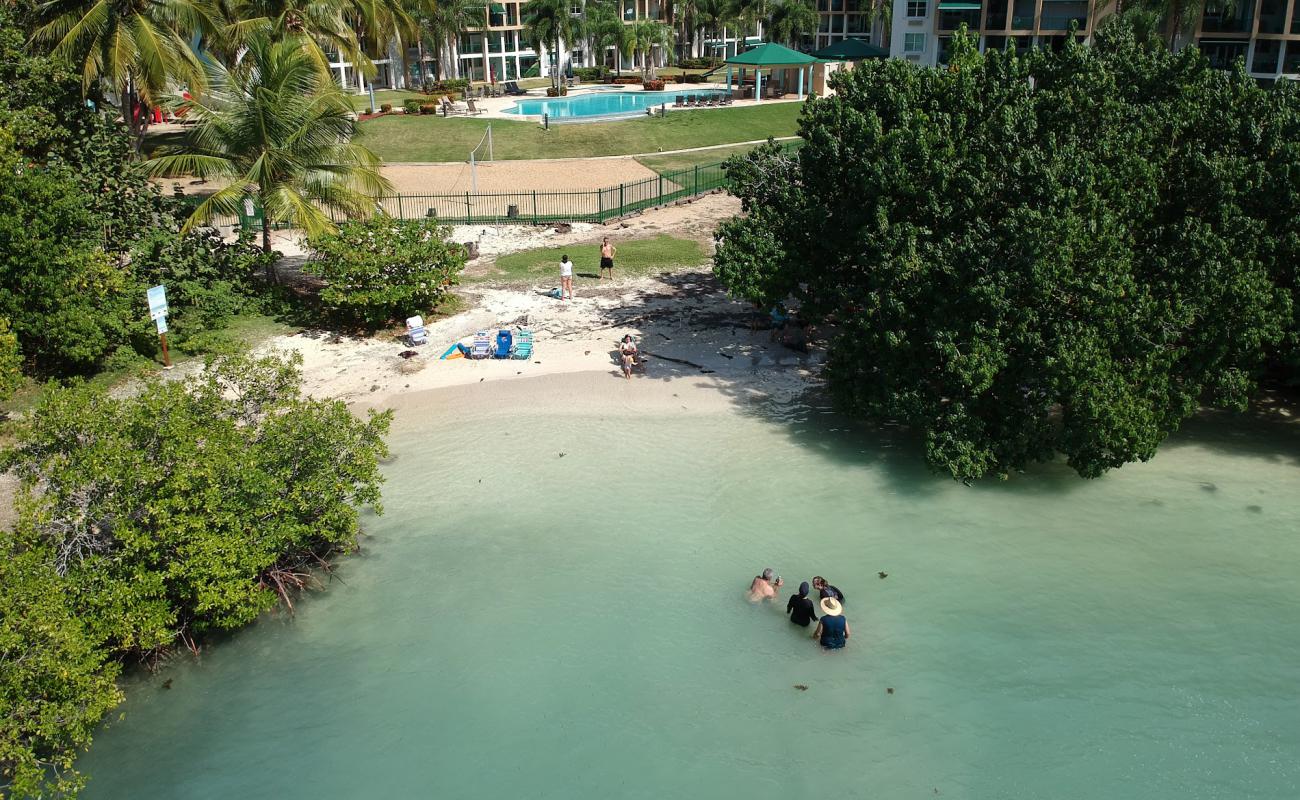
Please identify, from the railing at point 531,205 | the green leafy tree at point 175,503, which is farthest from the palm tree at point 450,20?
the green leafy tree at point 175,503

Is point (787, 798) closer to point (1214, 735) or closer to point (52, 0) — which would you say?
point (1214, 735)

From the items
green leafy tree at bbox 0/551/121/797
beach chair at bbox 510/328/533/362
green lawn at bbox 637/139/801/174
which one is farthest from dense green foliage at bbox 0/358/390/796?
green lawn at bbox 637/139/801/174

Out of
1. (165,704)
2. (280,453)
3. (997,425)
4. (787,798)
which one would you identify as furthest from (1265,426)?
(165,704)

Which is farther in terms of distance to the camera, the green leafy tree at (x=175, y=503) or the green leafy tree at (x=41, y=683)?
the green leafy tree at (x=175, y=503)

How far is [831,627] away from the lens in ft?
52.5

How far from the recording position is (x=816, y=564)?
18188 millimetres

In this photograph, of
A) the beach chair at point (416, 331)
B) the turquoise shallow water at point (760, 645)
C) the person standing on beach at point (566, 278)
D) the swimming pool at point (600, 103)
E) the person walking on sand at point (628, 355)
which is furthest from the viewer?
the swimming pool at point (600, 103)

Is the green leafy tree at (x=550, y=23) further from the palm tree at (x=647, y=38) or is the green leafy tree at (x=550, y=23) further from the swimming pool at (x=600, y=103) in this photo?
the palm tree at (x=647, y=38)

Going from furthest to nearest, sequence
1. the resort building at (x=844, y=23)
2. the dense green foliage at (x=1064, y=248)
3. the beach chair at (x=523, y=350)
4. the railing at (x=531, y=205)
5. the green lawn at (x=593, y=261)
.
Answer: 1. the resort building at (x=844, y=23)
2. the railing at (x=531, y=205)
3. the green lawn at (x=593, y=261)
4. the beach chair at (x=523, y=350)
5. the dense green foliage at (x=1064, y=248)

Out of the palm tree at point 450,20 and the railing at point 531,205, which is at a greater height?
the palm tree at point 450,20

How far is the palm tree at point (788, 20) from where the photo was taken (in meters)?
87.8

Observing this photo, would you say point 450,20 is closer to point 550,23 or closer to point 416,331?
point 550,23

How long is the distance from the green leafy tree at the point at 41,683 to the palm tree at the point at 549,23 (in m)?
63.3

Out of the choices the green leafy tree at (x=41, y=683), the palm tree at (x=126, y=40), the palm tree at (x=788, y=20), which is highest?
the palm tree at (x=788, y=20)
